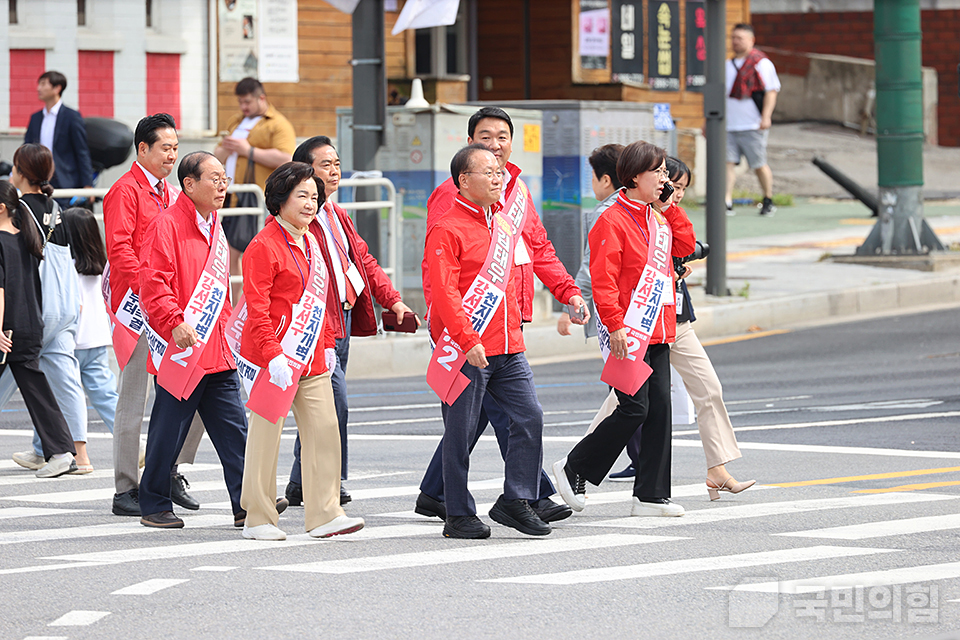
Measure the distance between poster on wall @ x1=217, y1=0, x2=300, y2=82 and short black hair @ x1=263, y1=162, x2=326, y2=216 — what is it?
43.6 ft

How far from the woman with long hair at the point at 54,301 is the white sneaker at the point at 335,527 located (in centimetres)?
250

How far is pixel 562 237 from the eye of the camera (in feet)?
51.2

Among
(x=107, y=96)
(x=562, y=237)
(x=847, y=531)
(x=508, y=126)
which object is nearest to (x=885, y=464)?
(x=847, y=531)

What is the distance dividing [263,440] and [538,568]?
1418 millimetres

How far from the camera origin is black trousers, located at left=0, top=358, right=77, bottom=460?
30.1 feet

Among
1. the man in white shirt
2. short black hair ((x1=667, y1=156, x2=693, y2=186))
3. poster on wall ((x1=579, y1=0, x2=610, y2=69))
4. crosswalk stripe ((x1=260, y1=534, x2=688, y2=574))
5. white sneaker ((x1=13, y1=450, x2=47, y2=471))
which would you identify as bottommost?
crosswalk stripe ((x1=260, y1=534, x2=688, y2=574))

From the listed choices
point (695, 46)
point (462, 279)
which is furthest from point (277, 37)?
point (462, 279)

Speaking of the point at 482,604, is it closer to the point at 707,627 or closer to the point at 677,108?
the point at 707,627

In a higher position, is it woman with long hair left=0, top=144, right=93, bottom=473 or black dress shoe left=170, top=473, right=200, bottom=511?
woman with long hair left=0, top=144, right=93, bottom=473

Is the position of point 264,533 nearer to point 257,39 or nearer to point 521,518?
point 521,518

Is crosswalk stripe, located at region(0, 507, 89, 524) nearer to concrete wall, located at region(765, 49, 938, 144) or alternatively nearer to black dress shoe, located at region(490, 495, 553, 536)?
black dress shoe, located at region(490, 495, 553, 536)

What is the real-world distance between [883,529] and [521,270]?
199 centimetres

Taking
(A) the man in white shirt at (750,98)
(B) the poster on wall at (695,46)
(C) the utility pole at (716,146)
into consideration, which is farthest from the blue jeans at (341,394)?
(B) the poster on wall at (695,46)

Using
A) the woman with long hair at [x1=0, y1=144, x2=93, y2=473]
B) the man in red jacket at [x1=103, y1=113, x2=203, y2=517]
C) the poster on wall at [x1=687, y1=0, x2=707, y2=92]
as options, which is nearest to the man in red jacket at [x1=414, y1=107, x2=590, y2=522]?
the man in red jacket at [x1=103, y1=113, x2=203, y2=517]
